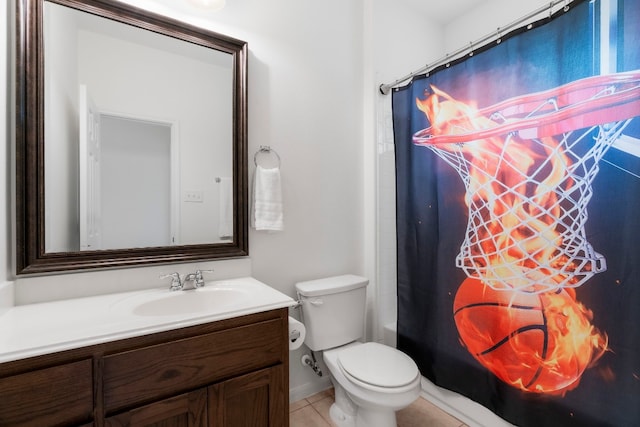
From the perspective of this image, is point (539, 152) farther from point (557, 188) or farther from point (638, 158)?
point (638, 158)

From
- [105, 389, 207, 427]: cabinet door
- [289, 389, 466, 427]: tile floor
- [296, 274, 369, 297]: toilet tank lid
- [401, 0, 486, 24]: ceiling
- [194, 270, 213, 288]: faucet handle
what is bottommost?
[289, 389, 466, 427]: tile floor

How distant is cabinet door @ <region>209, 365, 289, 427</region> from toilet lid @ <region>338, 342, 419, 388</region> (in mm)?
387

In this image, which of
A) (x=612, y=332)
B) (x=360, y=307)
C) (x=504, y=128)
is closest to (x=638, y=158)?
(x=504, y=128)

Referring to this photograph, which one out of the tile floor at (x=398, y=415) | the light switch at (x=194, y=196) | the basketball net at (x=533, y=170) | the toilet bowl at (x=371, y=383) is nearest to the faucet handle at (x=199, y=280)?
the light switch at (x=194, y=196)

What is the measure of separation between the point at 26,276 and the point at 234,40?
4.45 ft

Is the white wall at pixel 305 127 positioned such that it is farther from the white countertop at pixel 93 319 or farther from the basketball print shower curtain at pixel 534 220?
the basketball print shower curtain at pixel 534 220

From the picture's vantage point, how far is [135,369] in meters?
0.93

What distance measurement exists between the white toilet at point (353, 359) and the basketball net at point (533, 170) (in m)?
0.59

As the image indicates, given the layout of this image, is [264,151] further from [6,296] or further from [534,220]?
[534,220]

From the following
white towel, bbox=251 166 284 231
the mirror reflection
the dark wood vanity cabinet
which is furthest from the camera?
white towel, bbox=251 166 284 231

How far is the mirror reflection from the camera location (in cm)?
125

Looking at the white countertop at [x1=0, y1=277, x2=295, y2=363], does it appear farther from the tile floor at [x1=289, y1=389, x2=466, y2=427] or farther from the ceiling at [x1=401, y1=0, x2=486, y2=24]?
the ceiling at [x1=401, y1=0, x2=486, y2=24]

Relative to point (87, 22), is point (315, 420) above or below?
below

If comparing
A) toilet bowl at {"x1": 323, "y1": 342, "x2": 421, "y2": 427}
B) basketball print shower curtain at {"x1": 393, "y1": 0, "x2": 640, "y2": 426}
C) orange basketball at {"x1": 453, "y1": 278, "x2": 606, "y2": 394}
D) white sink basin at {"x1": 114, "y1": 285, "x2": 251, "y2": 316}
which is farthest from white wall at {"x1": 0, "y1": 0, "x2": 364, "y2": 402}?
orange basketball at {"x1": 453, "y1": 278, "x2": 606, "y2": 394}
